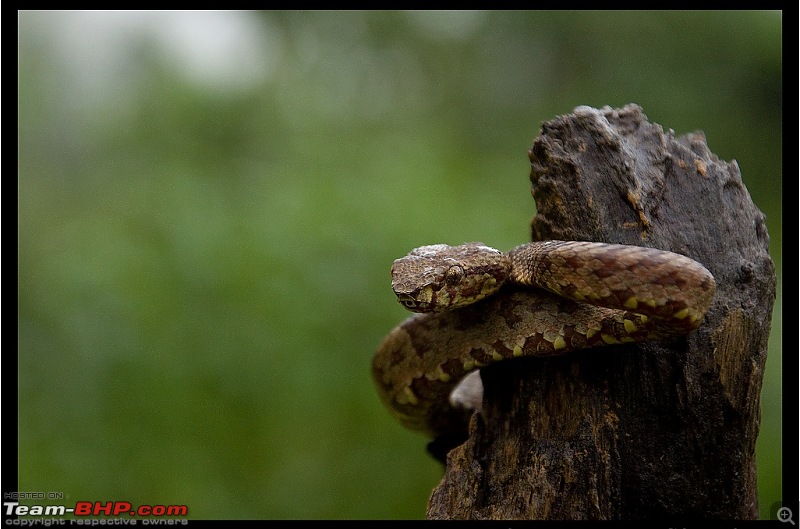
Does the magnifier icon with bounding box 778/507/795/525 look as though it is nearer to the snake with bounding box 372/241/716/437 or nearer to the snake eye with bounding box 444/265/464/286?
the snake with bounding box 372/241/716/437

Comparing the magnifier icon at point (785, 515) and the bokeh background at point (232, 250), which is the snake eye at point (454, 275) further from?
the bokeh background at point (232, 250)

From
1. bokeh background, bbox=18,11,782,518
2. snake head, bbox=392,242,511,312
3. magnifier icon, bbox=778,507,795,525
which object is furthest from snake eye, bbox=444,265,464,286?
bokeh background, bbox=18,11,782,518

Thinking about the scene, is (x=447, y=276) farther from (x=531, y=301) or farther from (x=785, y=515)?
(x=785, y=515)

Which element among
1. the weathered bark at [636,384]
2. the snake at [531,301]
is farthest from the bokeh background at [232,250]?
the weathered bark at [636,384]

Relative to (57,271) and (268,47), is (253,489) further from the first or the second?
(268,47)

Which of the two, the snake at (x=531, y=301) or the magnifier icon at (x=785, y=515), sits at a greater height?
the snake at (x=531, y=301)

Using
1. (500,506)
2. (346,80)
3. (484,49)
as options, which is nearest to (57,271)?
(346,80)
